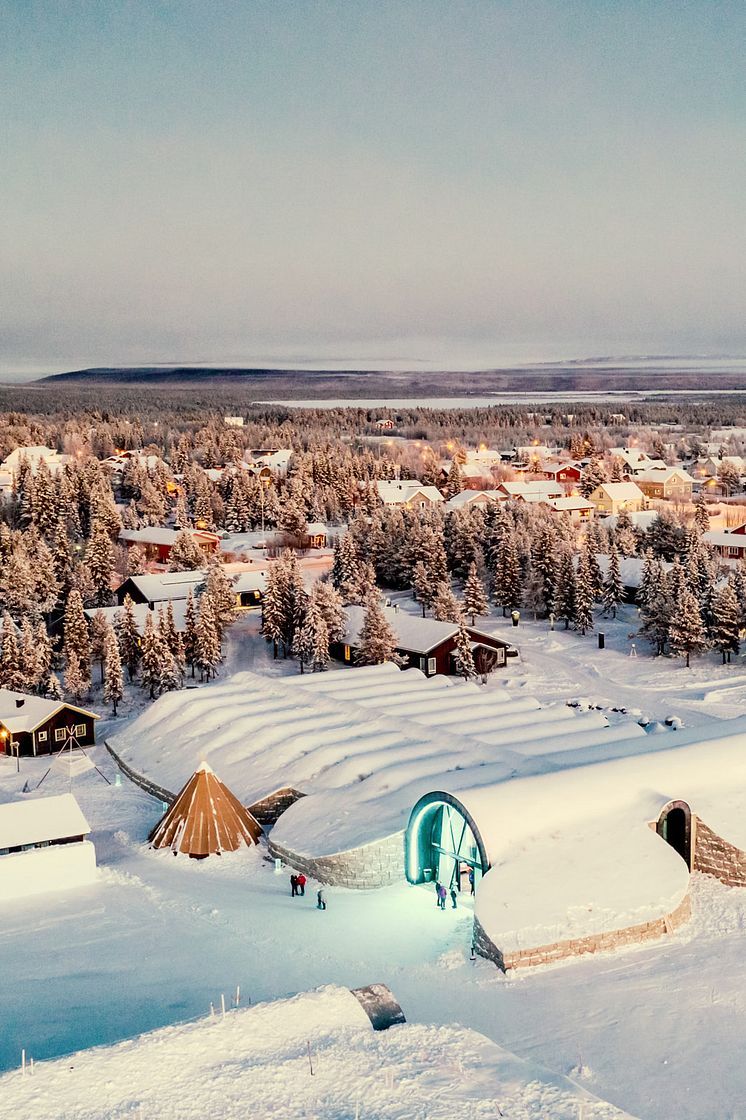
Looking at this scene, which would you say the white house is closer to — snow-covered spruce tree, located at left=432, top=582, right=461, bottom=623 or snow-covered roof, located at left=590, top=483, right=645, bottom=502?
snow-covered spruce tree, located at left=432, top=582, right=461, bottom=623

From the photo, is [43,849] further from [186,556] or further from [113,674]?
[186,556]

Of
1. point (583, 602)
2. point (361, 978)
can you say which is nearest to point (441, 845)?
point (361, 978)

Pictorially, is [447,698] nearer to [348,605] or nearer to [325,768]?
[325,768]

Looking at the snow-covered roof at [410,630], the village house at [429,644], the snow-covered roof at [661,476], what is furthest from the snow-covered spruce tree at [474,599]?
the snow-covered roof at [661,476]

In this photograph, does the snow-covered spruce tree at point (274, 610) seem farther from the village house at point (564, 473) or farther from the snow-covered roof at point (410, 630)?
the village house at point (564, 473)

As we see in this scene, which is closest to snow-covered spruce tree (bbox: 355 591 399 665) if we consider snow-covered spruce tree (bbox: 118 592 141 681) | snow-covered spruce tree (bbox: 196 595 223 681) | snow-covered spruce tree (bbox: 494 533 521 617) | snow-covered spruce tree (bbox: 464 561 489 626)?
snow-covered spruce tree (bbox: 196 595 223 681)
